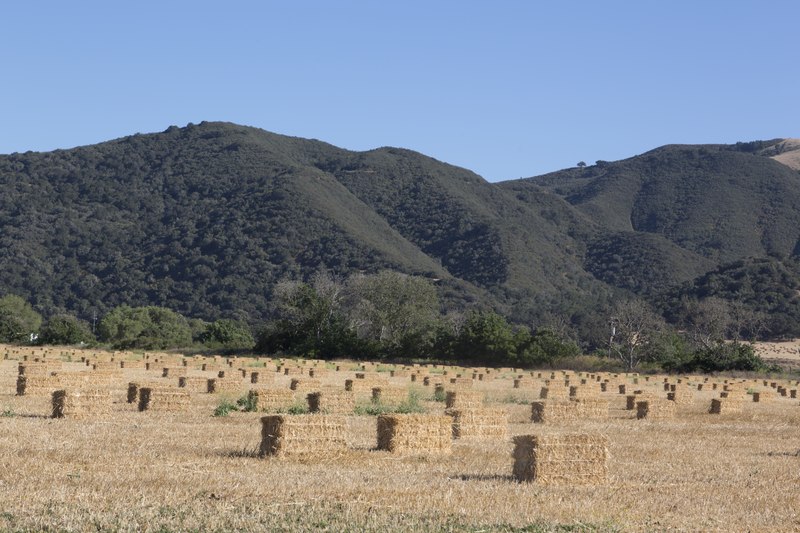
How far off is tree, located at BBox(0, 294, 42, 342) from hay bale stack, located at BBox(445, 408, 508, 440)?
2184 inches

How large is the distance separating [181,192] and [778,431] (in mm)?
123068

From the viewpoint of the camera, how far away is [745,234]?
15362 centimetres

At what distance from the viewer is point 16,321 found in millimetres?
76062

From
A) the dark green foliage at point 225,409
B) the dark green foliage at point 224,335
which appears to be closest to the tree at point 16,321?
the dark green foliage at point 224,335

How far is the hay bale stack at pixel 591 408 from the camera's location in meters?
22.1

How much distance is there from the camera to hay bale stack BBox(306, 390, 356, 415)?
20.4 m

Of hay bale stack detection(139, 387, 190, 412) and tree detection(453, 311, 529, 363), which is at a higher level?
tree detection(453, 311, 529, 363)

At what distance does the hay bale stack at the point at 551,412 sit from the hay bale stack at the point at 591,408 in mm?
525

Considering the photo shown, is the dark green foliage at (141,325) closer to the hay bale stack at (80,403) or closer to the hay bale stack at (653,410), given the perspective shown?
the hay bale stack at (653,410)

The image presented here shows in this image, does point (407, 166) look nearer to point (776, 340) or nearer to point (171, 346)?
point (776, 340)

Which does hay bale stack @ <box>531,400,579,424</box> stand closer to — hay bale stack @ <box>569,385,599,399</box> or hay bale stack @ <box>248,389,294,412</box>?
hay bale stack @ <box>248,389,294,412</box>

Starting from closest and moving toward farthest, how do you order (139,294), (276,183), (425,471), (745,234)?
(425,471) → (139,294) → (276,183) → (745,234)

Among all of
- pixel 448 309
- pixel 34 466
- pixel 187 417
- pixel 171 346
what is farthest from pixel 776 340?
pixel 34 466

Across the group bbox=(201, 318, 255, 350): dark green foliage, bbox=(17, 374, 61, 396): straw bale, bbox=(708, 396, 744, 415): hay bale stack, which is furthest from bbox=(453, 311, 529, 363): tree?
bbox=(17, 374, 61, 396): straw bale
